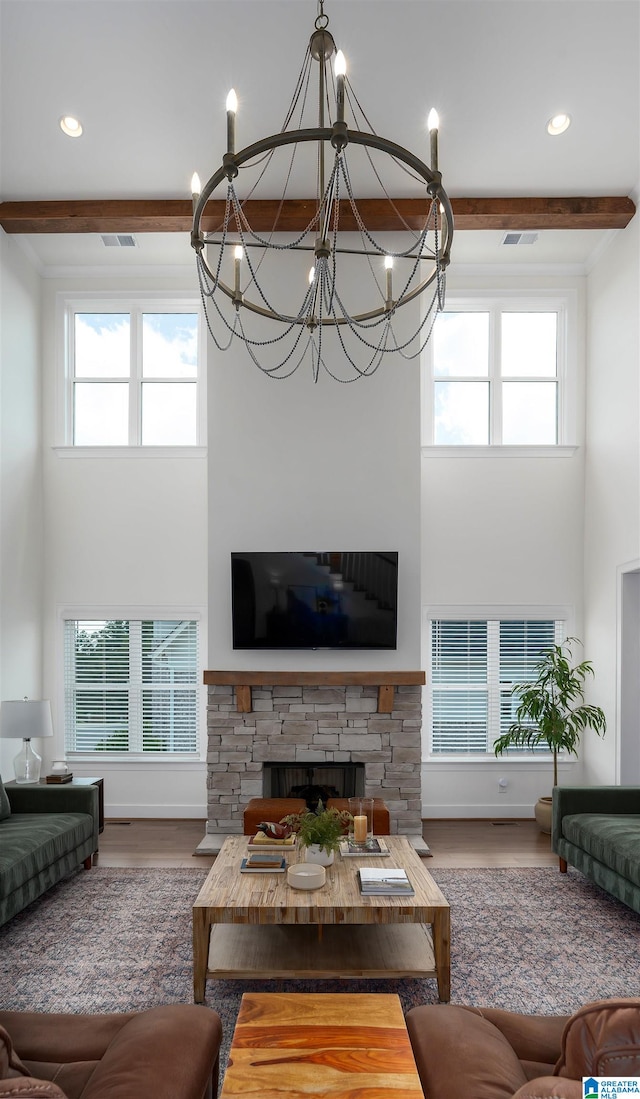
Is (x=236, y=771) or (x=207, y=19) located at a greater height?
(x=207, y=19)

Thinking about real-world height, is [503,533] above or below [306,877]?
above

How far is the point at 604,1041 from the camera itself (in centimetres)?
154

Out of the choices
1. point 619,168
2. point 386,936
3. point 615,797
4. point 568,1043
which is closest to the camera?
point 568,1043

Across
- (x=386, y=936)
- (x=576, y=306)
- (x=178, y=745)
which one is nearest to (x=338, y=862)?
(x=386, y=936)

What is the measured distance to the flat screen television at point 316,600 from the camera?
238 inches

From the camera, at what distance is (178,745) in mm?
6938

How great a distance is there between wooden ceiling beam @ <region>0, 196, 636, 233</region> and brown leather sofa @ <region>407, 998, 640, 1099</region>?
5.15 meters

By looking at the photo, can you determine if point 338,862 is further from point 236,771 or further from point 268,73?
point 268,73

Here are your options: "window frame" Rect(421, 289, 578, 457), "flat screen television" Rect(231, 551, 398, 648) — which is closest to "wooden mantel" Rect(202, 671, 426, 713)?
"flat screen television" Rect(231, 551, 398, 648)

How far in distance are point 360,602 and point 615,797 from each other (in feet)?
7.00

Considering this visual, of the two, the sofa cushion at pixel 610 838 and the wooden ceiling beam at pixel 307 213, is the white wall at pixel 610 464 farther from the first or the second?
the sofa cushion at pixel 610 838

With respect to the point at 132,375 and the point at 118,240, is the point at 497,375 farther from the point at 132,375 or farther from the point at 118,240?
the point at 118,240

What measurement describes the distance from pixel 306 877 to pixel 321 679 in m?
2.43

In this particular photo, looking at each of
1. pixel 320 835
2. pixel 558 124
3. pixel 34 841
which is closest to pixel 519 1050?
pixel 320 835
